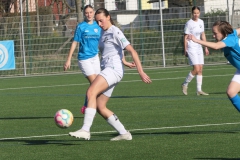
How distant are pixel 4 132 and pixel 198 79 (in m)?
6.91

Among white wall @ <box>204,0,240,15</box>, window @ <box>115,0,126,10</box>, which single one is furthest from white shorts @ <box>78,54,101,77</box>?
white wall @ <box>204,0,240,15</box>

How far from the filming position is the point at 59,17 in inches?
1206

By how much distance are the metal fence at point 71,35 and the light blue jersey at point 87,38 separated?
1570cm

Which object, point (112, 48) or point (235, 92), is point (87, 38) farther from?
point (235, 92)

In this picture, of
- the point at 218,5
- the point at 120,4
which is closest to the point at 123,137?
the point at 120,4

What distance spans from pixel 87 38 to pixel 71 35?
56.0 feet

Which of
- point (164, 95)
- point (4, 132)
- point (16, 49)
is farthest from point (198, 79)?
point (16, 49)

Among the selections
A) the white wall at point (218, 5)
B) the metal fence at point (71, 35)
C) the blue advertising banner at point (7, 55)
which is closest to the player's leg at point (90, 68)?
the blue advertising banner at point (7, 55)

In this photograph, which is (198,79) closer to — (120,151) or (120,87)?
(120,87)

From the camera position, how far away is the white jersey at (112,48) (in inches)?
390

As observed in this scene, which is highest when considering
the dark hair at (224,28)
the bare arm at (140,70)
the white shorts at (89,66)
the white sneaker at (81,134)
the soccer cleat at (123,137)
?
the dark hair at (224,28)

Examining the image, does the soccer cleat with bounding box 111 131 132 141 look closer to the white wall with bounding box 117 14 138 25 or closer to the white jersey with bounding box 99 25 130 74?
the white jersey with bounding box 99 25 130 74

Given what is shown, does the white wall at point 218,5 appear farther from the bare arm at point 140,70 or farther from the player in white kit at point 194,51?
the bare arm at point 140,70

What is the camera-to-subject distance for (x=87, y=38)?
13.6 m
